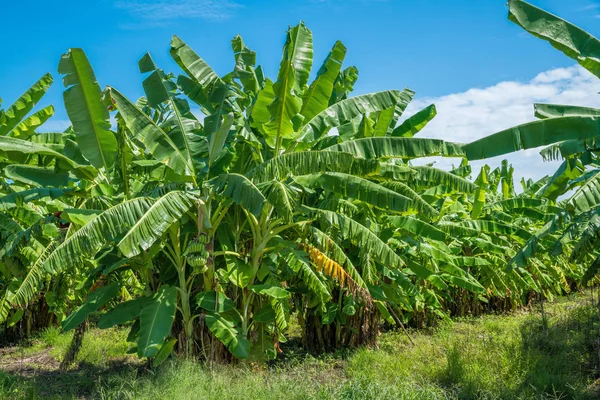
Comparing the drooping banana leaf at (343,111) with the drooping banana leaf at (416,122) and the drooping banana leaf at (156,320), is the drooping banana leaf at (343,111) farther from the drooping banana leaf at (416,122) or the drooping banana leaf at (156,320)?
the drooping banana leaf at (156,320)

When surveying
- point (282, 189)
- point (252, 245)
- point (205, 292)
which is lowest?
point (205, 292)

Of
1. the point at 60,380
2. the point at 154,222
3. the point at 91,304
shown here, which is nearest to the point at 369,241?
the point at 154,222

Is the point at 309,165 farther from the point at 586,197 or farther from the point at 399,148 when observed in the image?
the point at 586,197

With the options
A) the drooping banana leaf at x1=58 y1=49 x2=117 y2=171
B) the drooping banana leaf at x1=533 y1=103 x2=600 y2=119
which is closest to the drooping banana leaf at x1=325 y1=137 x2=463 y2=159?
the drooping banana leaf at x1=533 y1=103 x2=600 y2=119

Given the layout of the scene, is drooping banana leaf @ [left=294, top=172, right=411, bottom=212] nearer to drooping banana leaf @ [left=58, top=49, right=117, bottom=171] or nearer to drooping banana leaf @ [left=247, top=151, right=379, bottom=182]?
drooping banana leaf @ [left=247, top=151, right=379, bottom=182]

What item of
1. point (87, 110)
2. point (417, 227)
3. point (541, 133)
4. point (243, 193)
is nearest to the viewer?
point (541, 133)

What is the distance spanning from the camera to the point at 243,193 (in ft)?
24.6

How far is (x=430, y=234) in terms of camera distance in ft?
31.2

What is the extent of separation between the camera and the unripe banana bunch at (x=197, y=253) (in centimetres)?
770

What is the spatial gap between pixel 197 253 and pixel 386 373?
11.1ft

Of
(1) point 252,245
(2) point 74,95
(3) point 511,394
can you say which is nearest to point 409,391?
(3) point 511,394

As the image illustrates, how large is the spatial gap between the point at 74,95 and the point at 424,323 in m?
9.34

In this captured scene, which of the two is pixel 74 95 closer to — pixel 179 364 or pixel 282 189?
pixel 282 189

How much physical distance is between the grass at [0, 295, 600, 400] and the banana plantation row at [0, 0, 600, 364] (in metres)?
0.68
